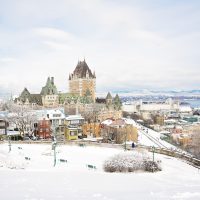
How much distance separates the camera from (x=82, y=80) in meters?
114

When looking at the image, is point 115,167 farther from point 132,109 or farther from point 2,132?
point 132,109

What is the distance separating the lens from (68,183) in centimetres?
1722

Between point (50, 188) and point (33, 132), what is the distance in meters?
39.2

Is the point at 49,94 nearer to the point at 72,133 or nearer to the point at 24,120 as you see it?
the point at 72,133

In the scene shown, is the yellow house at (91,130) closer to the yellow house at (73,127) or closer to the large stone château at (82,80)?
the yellow house at (73,127)

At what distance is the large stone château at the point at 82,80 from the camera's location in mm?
113938

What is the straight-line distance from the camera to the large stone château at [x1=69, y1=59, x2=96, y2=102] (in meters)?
114

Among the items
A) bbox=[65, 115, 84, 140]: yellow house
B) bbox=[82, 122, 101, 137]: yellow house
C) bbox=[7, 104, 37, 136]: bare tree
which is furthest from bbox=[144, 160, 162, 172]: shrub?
bbox=[82, 122, 101, 137]: yellow house

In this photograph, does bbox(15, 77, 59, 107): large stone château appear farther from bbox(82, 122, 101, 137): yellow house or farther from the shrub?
the shrub

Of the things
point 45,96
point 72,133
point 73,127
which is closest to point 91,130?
point 73,127

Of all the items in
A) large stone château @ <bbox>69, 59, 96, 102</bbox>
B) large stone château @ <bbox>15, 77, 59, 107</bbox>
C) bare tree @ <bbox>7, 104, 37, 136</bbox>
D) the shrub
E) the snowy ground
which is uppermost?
large stone château @ <bbox>69, 59, 96, 102</bbox>

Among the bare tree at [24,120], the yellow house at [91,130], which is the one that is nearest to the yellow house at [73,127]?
the yellow house at [91,130]

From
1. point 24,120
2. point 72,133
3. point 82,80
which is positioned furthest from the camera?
point 82,80

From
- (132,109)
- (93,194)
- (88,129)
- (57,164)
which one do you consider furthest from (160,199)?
(132,109)
